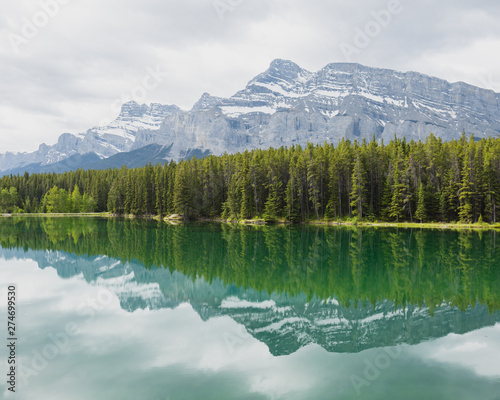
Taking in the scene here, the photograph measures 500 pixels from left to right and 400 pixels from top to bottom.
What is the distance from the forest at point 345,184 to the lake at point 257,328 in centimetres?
4844

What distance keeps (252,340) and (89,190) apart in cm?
16317

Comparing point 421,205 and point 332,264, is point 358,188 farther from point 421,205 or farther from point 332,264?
point 332,264

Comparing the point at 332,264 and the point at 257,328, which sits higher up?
the point at 332,264

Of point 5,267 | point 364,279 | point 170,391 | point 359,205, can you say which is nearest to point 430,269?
point 364,279

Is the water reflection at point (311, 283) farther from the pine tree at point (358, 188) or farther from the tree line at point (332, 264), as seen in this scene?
the pine tree at point (358, 188)

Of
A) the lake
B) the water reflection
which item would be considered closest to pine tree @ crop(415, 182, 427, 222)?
the water reflection

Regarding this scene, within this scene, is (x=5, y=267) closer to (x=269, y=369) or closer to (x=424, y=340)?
(x=269, y=369)

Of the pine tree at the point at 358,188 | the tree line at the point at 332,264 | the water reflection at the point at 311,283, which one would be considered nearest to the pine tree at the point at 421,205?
the pine tree at the point at 358,188

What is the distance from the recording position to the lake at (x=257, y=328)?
12133 mm

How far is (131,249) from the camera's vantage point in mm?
46062

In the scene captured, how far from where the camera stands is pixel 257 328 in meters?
17.7

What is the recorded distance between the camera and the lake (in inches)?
478

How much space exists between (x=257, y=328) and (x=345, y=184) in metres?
79.5

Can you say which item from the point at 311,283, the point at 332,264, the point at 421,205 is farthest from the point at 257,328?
the point at 421,205
